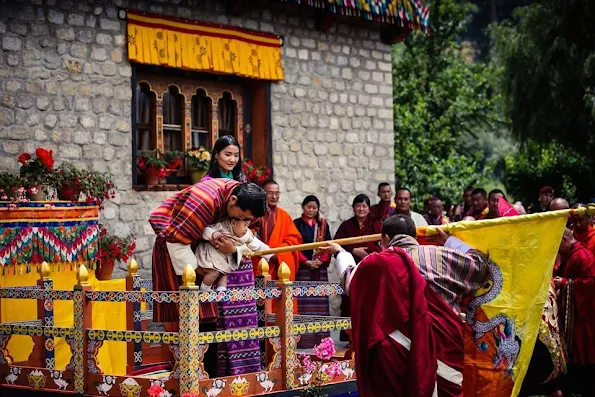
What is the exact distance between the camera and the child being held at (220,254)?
596 centimetres

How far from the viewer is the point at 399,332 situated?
4684 millimetres

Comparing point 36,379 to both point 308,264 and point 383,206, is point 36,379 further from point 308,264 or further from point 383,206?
point 383,206

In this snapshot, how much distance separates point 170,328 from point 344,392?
126 centimetres

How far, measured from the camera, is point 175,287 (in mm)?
6066

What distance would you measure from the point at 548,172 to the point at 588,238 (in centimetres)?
1158

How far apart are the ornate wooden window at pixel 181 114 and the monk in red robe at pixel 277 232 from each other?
Result: 123 centimetres

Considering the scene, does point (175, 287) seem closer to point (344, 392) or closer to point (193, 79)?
point (344, 392)

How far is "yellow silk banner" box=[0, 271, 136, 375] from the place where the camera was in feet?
23.9

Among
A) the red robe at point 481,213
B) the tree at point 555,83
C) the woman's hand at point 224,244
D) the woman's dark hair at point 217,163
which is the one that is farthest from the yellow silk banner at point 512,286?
the tree at point 555,83

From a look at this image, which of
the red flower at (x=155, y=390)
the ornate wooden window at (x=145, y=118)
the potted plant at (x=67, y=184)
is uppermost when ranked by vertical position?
Answer: the ornate wooden window at (x=145, y=118)

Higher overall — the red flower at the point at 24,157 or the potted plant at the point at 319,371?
the red flower at the point at 24,157

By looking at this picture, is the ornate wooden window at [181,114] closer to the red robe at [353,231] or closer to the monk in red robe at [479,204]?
the red robe at [353,231]

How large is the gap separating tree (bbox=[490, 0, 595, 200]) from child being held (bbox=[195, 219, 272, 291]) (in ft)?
36.7

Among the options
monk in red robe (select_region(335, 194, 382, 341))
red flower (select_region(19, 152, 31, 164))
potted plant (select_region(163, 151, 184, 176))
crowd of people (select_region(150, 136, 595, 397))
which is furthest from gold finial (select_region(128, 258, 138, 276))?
monk in red robe (select_region(335, 194, 382, 341))
